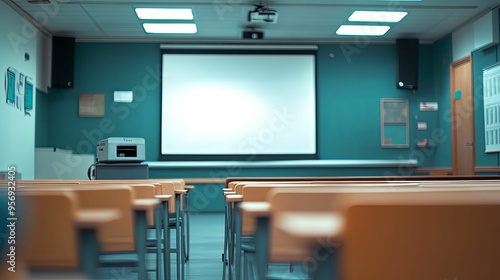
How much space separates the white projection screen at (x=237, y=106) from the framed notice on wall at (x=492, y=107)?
115 inches

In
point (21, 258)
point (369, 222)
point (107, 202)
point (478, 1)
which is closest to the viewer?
point (369, 222)

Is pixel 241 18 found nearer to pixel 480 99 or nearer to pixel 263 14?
pixel 263 14

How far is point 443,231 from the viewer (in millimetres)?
1087

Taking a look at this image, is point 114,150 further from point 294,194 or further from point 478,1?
point 478,1

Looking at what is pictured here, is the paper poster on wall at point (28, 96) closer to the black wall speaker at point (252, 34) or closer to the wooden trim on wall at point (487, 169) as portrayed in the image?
the black wall speaker at point (252, 34)

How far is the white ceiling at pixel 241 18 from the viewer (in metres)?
7.82

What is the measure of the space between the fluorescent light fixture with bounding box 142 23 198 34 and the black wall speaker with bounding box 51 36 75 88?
5.07 ft

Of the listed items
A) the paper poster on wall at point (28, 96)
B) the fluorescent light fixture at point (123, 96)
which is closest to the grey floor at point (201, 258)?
the fluorescent light fixture at point (123, 96)

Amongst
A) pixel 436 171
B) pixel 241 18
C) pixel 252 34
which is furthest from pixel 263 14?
pixel 436 171

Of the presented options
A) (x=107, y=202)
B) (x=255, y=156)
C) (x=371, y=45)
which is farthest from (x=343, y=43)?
(x=107, y=202)

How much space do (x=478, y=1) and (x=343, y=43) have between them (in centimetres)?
271

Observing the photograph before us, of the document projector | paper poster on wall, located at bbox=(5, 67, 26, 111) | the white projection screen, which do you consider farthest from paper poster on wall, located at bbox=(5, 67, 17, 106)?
the white projection screen

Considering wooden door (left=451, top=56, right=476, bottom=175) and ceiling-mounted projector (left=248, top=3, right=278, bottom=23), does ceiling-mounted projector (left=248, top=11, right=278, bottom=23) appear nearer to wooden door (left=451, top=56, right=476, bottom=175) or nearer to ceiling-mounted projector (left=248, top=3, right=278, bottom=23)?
ceiling-mounted projector (left=248, top=3, right=278, bottom=23)

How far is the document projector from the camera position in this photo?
6.03 meters
